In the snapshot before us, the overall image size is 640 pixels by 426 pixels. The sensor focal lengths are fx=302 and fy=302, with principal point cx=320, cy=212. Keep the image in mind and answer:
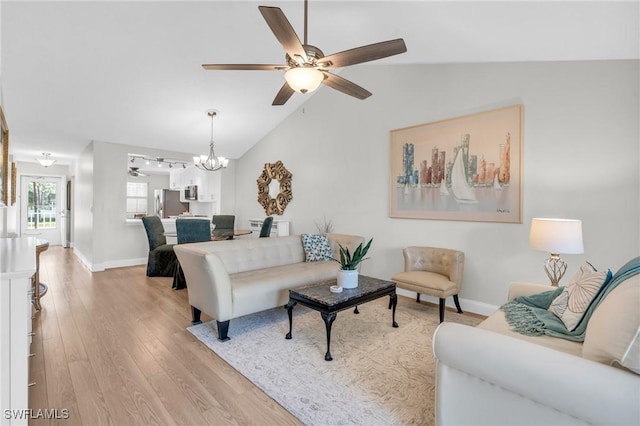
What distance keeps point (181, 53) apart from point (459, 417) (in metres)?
4.26

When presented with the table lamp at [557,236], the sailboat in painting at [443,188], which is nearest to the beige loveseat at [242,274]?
the sailboat in painting at [443,188]

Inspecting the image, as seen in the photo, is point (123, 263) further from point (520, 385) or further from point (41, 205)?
point (520, 385)

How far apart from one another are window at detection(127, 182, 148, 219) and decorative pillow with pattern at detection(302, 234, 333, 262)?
7.41m

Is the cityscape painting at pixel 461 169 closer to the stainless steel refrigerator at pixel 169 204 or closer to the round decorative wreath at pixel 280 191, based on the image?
the round decorative wreath at pixel 280 191

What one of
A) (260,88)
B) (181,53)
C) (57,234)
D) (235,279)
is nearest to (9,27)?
(181,53)

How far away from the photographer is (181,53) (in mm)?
3592

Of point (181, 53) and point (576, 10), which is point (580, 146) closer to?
point (576, 10)

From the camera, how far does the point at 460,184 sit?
356cm

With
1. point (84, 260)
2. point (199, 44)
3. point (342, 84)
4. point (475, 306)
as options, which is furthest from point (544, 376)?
point (84, 260)

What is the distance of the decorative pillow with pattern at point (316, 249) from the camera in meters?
3.98

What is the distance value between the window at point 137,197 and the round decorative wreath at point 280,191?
5133 millimetres


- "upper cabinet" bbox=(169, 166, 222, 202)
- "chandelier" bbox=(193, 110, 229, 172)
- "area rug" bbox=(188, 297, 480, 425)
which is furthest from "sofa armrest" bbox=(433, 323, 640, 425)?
"upper cabinet" bbox=(169, 166, 222, 202)

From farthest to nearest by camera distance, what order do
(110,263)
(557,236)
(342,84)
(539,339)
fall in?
1. (110,263)
2. (342,84)
3. (557,236)
4. (539,339)

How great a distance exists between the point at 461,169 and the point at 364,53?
205 cm
